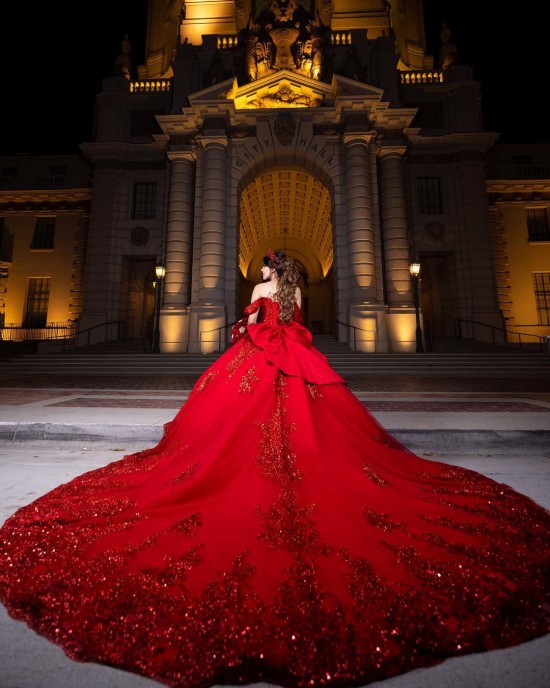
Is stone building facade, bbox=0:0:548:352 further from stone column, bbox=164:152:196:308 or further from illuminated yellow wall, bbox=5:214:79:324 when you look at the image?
illuminated yellow wall, bbox=5:214:79:324

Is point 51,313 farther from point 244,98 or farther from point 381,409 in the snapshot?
point 381,409

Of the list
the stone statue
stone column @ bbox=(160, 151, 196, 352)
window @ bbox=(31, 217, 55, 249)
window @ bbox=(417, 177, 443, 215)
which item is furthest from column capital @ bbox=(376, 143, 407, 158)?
window @ bbox=(31, 217, 55, 249)

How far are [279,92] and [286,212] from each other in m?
7.83

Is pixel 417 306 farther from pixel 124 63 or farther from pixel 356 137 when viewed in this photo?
pixel 124 63

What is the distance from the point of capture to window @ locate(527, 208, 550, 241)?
20.8m

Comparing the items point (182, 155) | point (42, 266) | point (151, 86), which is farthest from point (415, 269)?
point (42, 266)

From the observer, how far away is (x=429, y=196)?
18.2 metres

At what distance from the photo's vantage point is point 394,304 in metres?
15.4

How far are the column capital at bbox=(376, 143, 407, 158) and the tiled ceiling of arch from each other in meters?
3.19

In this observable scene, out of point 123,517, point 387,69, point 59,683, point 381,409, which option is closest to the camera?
point 59,683

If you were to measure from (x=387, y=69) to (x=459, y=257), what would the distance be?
10361 millimetres

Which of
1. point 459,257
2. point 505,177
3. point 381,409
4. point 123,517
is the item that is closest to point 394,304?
point 459,257

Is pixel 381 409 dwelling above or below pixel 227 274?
below

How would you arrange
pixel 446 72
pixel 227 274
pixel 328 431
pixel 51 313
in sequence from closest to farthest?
pixel 328 431, pixel 227 274, pixel 446 72, pixel 51 313
